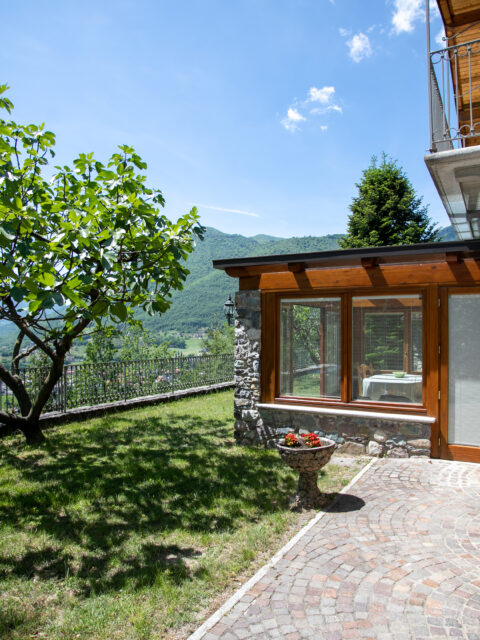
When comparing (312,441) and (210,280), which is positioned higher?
(210,280)

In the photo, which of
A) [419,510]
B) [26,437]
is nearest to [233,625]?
[419,510]

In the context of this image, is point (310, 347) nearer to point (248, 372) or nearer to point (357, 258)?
→ point (248, 372)

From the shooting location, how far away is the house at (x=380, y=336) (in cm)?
602

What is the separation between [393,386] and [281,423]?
6.42 ft

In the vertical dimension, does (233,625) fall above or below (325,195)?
below

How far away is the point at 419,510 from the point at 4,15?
9.00 meters

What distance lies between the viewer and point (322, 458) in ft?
15.0

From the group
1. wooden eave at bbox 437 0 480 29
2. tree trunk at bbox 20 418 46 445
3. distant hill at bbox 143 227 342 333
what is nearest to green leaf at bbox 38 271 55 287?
tree trunk at bbox 20 418 46 445

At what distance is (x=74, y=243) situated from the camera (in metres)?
4.06

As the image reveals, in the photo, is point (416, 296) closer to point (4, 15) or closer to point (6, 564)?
point (6, 564)

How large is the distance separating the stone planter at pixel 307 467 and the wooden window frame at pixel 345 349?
2.13 m

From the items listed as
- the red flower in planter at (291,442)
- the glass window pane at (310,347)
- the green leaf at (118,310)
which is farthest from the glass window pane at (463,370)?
the green leaf at (118,310)

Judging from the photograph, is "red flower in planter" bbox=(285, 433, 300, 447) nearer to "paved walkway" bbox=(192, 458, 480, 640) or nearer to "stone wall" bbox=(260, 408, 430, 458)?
"paved walkway" bbox=(192, 458, 480, 640)

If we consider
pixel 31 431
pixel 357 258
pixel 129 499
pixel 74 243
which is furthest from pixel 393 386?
pixel 31 431
